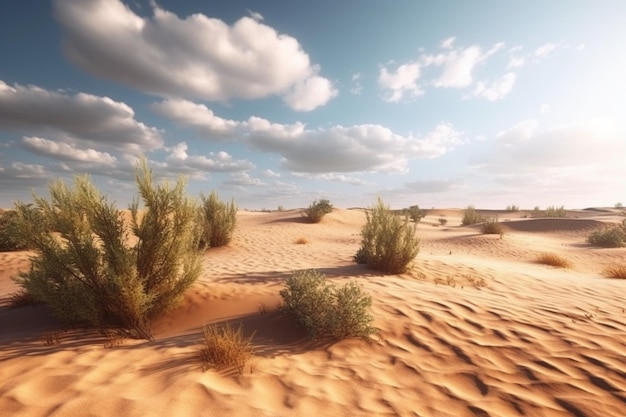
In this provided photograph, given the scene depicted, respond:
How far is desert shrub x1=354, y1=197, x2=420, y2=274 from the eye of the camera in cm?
719

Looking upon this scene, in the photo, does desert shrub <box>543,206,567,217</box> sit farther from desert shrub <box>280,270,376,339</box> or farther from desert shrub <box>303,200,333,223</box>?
desert shrub <box>280,270,376,339</box>

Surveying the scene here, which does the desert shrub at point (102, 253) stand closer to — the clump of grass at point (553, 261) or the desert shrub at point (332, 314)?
the desert shrub at point (332, 314)

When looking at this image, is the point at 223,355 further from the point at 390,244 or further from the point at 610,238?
the point at 610,238

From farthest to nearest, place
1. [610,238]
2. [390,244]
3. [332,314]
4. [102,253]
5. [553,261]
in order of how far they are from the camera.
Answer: [610,238], [553,261], [390,244], [102,253], [332,314]

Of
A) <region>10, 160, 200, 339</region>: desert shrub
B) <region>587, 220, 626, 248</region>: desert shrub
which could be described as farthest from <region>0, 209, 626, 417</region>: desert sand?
<region>587, 220, 626, 248</region>: desert shrub

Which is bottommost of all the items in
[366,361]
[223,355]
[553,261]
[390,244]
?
[366,361]

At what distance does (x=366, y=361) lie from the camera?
11.5 ft

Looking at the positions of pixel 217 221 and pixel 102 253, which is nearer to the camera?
pixel 102 253

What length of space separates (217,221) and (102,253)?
7.54m

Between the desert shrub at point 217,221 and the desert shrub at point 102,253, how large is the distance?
7022 millimetres

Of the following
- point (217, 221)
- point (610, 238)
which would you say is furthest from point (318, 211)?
point (610, 238)

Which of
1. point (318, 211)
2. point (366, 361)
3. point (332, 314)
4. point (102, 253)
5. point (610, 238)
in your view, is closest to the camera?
point (366, 361)

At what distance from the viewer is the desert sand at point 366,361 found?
265cm

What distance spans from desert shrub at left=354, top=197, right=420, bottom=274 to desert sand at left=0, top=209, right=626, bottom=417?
716mm
